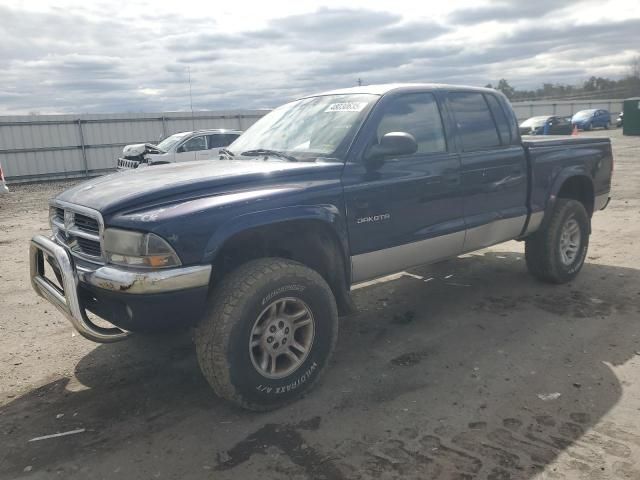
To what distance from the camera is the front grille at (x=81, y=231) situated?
314cm

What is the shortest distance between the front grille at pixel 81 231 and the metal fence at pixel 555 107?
41.3 m

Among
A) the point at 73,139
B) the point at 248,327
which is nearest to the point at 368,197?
the point at 248,327

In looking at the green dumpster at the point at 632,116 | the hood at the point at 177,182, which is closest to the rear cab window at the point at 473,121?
the hood at the point at 177,182

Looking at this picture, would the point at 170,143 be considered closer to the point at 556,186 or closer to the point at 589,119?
the point at 556,186

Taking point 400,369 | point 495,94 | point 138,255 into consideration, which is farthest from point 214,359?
point 495,94

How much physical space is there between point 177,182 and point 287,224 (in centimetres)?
71

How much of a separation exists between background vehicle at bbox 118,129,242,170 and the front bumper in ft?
37.2

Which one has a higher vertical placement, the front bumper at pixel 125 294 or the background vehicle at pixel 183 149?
the background vehicle at pixel 183 149

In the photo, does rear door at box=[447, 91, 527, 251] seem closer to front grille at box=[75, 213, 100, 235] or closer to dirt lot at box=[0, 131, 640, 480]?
dirt lot at box=[0, 131, 640, 480]

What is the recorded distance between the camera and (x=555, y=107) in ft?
155

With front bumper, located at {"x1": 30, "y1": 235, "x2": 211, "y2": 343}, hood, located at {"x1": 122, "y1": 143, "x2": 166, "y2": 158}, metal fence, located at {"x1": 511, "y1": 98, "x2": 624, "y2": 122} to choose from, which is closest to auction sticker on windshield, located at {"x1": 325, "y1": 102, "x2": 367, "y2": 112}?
front bumper, located at {"x1": 30, "y1": 235, "x2": 211, "y2": 343}

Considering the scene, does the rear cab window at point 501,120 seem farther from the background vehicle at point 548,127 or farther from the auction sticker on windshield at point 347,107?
the background vehicle at point 548,127

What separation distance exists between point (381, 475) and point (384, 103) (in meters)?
2.61

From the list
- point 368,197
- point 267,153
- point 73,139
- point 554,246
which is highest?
point 73,139
